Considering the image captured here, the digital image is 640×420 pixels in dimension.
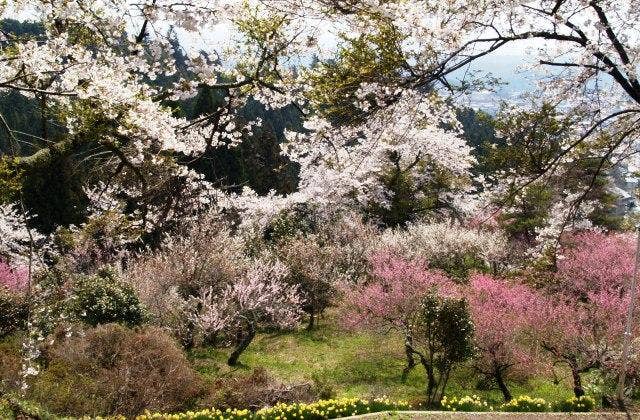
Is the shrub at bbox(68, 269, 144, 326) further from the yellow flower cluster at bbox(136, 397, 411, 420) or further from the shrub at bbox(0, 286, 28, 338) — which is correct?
the yellow flower cluster at bbox(136, 397, 411, 420)

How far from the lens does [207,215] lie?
16344 mm

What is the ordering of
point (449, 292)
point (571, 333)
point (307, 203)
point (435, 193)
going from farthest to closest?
point (435, 193) → point (307, 203) → point (449, 292) → point (571, 333)

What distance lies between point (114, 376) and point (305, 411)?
10.7ft

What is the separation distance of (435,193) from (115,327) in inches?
761

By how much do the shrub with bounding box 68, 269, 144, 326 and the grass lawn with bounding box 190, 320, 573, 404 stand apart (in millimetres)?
2076

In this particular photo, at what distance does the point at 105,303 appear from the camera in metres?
12.0

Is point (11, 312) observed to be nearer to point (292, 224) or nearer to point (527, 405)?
point (527, 405)

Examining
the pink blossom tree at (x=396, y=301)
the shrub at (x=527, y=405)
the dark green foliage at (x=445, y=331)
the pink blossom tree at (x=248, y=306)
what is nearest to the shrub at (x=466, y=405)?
the shrub at (x=527, y=405)

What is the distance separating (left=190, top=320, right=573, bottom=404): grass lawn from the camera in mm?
12211

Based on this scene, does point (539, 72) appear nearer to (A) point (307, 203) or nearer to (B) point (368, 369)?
(B) point (368, 369)

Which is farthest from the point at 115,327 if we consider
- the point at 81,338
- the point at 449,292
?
the point at 449,292

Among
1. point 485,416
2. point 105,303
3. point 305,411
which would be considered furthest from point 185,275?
point 485,416

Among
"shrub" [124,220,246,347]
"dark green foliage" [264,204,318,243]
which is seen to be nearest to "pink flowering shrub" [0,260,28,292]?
"shrub" [124,220,246,347]

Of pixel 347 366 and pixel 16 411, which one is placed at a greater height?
pixel 16 411
